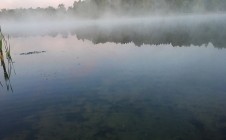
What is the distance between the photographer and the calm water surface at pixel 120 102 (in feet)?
57.4

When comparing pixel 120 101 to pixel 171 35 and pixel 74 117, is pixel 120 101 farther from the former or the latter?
pixel 171 35

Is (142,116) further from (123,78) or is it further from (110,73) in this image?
(110,73)

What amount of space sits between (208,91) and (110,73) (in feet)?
43.4

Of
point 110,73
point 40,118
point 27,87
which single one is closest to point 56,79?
point 27,87

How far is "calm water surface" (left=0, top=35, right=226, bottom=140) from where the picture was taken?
17484 millimetres

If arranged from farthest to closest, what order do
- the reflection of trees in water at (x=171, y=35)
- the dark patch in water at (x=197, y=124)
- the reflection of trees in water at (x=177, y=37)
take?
the reflection of trees in water at (x=171, y=35)
the reflection of trees in water at (x=177, y=37)
the dark patch in water at (x=197, y=124)

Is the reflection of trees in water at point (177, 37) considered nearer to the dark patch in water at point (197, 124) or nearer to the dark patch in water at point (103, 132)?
the dark patch in water at point (197, 124)

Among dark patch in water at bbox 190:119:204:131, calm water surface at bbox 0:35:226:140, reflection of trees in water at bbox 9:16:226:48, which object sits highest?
dark patch in water at bbox 190:119:204:131

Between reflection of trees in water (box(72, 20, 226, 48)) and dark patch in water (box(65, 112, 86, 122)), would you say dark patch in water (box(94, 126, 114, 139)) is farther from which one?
reflection of trees in water (box(72, 20, 226, 48))

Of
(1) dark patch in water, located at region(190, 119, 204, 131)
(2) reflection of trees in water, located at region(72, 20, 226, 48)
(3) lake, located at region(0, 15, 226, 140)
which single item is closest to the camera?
(1) dark patch in water, located at region(190, 119, 204, 131)

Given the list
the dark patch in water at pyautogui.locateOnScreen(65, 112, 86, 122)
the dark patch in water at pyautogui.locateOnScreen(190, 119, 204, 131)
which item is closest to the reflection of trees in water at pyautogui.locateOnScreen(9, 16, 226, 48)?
the dark patch in water at pyautogui.locateOnScreen(190, 119, 204, 131)

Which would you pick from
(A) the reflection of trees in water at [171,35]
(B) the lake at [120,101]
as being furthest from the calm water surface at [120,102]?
(A) the reflection of trees in water at [171,35]

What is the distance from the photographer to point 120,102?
22.7m

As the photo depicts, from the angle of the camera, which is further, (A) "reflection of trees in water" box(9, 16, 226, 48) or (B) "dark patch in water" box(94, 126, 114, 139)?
(A) "reflection of trees in water" box(9, 16, 226, 48)
